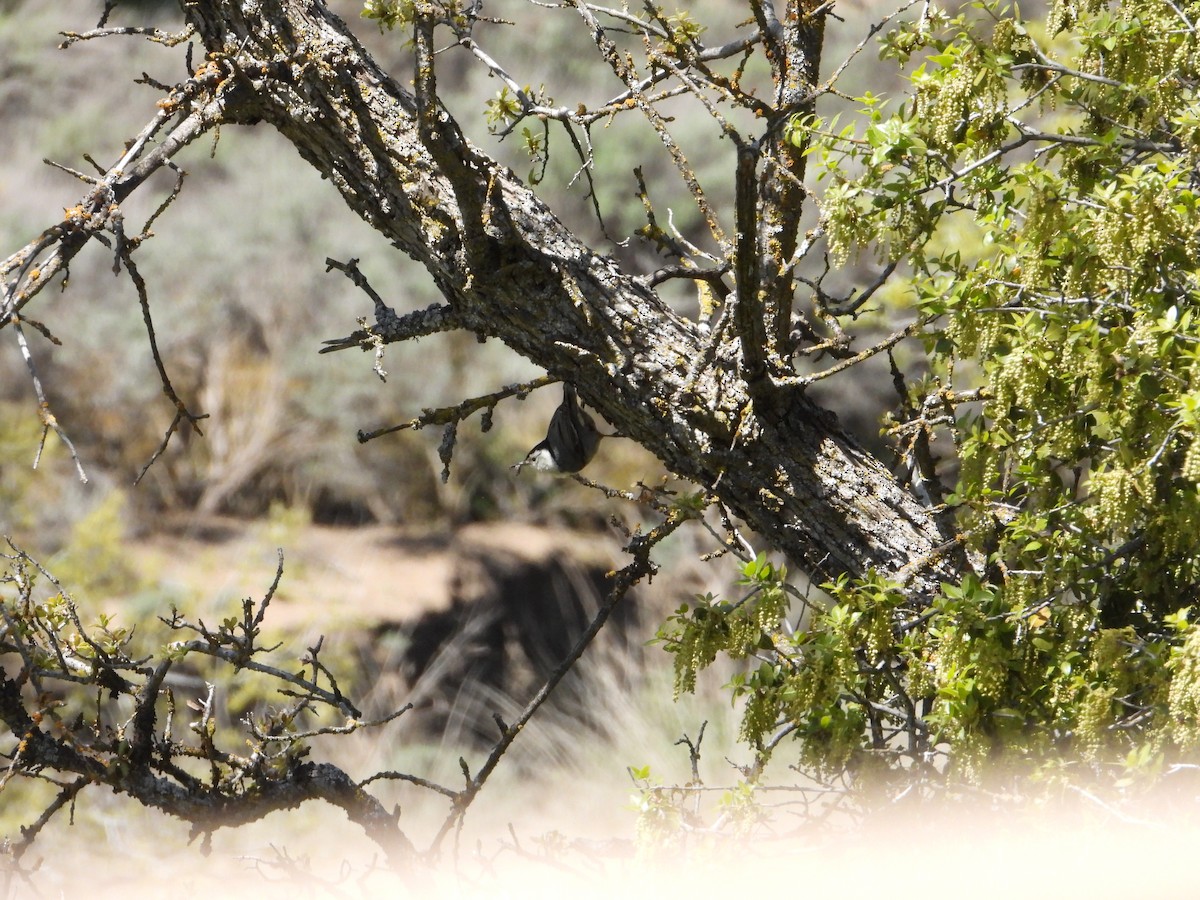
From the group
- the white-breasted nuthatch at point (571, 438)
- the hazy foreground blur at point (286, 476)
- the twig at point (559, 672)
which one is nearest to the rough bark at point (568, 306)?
the white-breasted nuthatch at point (571, 438)

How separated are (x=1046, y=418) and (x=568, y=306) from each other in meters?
0.81

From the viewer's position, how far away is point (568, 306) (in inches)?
73.9

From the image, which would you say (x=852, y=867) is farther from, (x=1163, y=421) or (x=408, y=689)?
(x=408, y=689)

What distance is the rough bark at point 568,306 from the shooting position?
1829 millimetres

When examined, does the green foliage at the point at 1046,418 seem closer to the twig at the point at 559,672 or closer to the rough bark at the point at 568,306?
the rough bark at the point at 568,306

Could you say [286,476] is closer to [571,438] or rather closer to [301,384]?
[301,384]

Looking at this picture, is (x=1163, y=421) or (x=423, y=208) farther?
(x=423, y=208)

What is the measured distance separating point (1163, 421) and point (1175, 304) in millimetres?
180

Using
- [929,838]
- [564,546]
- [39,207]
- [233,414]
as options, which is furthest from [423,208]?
[39,207]

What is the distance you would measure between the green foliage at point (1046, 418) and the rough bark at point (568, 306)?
6.9 inches

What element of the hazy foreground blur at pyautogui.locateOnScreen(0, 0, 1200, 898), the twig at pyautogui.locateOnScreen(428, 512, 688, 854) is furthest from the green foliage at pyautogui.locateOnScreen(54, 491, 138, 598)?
the twig at pyautogui.locateOnScreen(428, 512, 688, 854)

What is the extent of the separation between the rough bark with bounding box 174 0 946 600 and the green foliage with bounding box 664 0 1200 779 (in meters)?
0.18

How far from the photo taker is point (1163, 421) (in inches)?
52.4

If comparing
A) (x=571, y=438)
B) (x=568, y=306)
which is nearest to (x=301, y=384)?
(x=571, y=438)
